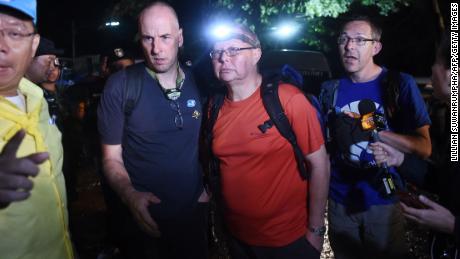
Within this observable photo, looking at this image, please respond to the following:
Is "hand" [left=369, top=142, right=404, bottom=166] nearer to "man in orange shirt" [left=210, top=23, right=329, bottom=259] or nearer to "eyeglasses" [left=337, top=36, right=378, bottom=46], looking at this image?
"man in orange shirt" [left=210, top=23, right=329, bottom=259]

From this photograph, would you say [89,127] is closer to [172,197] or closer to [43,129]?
[172,197]

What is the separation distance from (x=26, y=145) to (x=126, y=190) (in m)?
1.00

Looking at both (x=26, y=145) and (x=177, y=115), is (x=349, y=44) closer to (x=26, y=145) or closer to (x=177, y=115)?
(x=177, y=115)

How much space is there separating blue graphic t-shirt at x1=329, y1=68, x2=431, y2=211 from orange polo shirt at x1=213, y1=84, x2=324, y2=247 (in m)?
0.54

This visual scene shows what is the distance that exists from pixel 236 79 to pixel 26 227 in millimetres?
1868

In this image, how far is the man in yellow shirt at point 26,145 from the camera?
1955mm

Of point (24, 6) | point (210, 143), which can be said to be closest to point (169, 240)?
point (210, 143)

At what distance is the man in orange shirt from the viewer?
116 inches

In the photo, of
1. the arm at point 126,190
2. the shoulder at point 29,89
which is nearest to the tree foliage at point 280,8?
the arm at point 126,190

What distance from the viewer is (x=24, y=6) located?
207 centimetres

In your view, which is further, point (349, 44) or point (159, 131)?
point (349, 44)

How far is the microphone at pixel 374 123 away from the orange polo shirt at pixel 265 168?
0.40 meters

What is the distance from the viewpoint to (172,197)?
334 cm

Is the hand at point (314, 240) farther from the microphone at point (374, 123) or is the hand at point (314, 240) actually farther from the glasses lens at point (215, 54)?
A: the glasses lens at point (215, 54)
